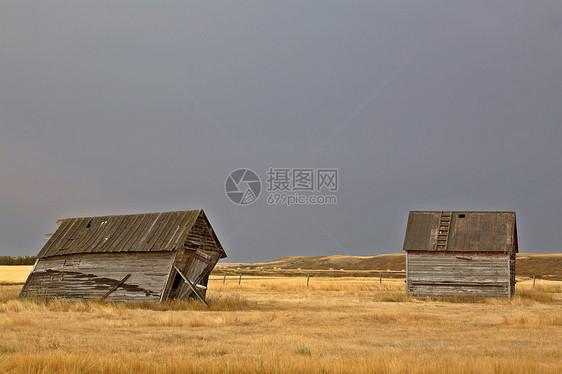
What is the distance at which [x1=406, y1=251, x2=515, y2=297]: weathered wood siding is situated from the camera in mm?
32812

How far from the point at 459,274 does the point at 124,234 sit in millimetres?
19075

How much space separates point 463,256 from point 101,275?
20.1 m

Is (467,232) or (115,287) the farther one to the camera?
(467,232)

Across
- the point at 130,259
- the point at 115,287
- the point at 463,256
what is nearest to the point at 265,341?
the point at 130,259

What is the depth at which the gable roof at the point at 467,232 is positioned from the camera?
3338 cm

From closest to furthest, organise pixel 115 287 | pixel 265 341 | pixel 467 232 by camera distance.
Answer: pixel 265 341 < pixel 115 287 < pixel 467 232

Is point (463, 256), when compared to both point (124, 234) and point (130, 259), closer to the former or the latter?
point (130, 259)

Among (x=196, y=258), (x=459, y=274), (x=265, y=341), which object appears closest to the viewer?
(x=265, y=341)

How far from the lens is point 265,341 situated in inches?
539

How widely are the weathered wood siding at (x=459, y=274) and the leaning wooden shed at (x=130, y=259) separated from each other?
1265cm

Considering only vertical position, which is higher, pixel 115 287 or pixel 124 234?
pixel 124 234

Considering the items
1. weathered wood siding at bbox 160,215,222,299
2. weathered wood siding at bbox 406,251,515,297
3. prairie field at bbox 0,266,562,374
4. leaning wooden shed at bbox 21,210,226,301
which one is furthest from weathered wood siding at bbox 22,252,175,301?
weathered wood siding at bbox 406,251,515,297

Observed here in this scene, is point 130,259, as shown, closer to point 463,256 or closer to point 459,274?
point 459,274

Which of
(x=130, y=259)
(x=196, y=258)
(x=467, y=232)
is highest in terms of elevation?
(x=467, y=232)
